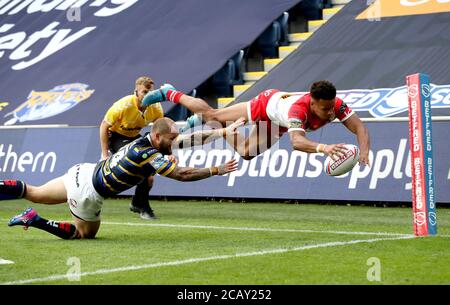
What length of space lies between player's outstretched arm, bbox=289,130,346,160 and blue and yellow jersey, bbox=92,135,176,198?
1663 millimetres

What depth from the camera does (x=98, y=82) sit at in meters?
24.3

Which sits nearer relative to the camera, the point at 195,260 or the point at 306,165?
the point at 195,260

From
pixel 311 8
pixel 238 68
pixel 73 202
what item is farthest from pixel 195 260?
pixel 311 8

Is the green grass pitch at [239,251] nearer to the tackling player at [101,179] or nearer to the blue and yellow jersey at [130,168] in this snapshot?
the tackling player at [101,179]

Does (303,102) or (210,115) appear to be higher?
(303,102)

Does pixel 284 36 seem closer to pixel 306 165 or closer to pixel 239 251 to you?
pixel 306 165

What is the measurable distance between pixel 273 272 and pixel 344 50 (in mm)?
13810

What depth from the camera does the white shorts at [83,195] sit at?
11.1 metres

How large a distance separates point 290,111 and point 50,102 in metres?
13.6

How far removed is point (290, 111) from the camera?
39.3 ft

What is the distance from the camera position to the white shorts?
438 inches

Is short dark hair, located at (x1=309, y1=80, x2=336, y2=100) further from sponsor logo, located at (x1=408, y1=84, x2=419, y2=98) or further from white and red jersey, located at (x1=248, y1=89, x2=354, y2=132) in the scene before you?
sponsor logo, located at (x1=408, y1=84, x2=419, y2=98)

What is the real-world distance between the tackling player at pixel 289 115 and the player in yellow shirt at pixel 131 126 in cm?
75

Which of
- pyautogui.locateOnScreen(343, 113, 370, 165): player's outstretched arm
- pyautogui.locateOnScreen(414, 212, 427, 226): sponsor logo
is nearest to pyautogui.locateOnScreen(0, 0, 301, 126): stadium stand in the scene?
pyautogui.locateOnScreen(343, 113, 370, 165): player's outstretched arm
